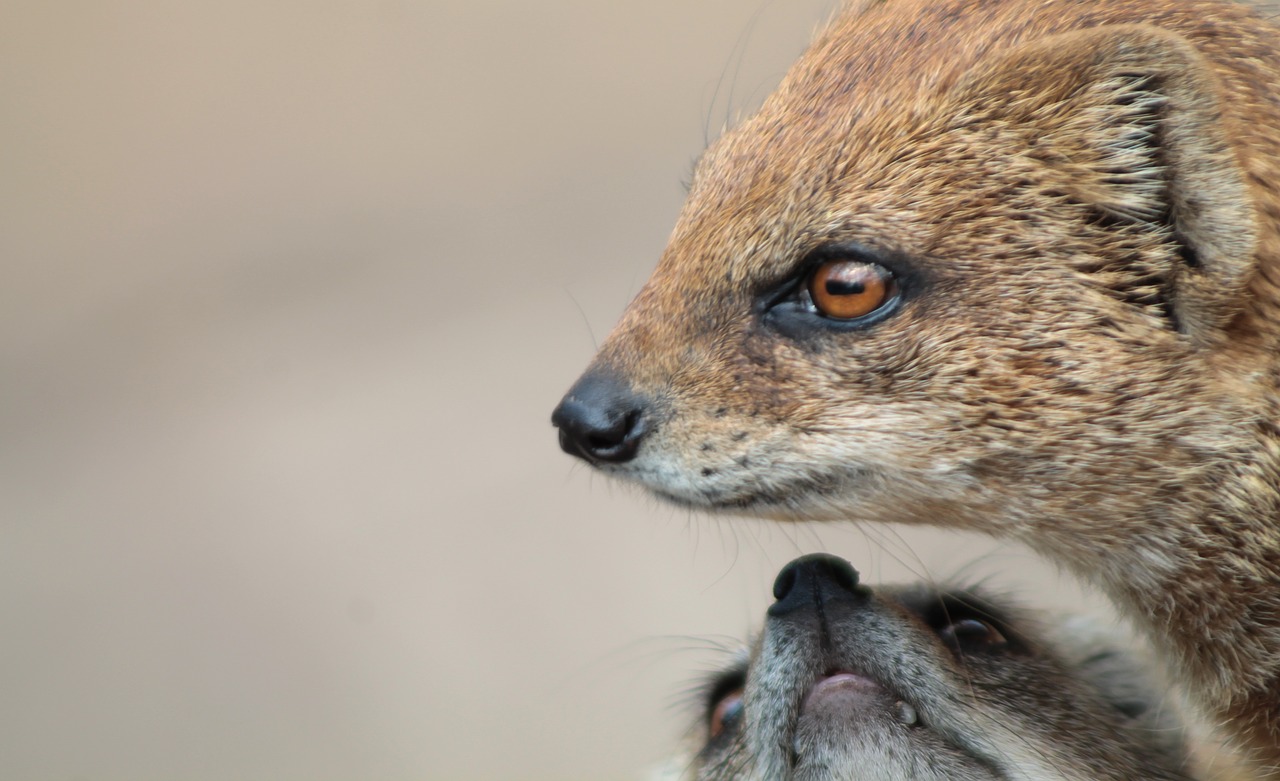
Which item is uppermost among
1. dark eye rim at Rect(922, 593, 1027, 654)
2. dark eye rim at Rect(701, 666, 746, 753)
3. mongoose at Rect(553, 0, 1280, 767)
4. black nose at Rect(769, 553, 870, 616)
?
mongoose at Rect(553, 0, 1280, 767)

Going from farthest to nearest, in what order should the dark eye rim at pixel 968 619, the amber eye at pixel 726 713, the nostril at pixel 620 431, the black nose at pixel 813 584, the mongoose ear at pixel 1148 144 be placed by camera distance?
the amber eye at pixel 726 713 → the dark eye rim at pixel 968 619 → the black nose at pixel 813 584 → the nostril at pixel 620 431 → the mongoose ear at pixel 1148 144

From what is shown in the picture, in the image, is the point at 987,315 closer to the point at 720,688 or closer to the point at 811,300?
the point at 811,300

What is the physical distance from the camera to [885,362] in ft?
6.44

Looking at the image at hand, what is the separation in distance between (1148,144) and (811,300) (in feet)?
1.85

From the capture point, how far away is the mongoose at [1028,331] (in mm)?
1908

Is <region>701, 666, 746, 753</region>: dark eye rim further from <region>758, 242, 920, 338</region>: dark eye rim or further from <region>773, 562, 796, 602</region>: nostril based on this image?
<region>758, 242, 920, 338</region>: dark eye rim

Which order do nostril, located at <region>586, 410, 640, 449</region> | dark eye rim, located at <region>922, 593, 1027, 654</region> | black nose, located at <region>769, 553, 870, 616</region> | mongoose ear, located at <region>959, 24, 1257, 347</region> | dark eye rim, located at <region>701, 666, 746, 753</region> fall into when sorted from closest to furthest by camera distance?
1. mongoose ear, located at <region>959, 24, 1257, 347</region>
2. nostril, located at <region>586, 410, 640, 449</region>
3. black nose, located at <region>769, 553, 870, 616</region>
4. dark eye rim, located at <region>922, 593, 1027, 654</region>
5. dark eye rim, located at <region>701, 666, 746, 753</region>

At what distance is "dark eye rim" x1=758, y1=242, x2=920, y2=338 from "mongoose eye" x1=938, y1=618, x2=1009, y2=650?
70cm

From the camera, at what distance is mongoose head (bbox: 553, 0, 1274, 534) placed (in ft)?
6.25

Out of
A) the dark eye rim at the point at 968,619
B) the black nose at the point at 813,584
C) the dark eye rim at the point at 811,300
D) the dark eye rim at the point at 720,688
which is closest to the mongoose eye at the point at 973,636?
the dark eye rim at the point at 968,619

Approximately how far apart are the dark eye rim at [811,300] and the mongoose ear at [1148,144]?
0.88 feet

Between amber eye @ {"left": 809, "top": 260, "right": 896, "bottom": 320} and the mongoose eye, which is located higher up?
amber eye @ {"left": 809, "top": 260, "right": 896, "bottom": 320}

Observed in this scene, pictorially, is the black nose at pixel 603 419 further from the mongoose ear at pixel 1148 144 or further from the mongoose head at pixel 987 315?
the mongoose ear at pixel 1148 144

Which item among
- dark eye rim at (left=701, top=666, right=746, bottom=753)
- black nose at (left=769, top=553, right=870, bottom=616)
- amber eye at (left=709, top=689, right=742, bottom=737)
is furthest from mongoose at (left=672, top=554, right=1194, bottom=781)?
dark eye rim at (left=701, top=666, right=746, bottom=753)
